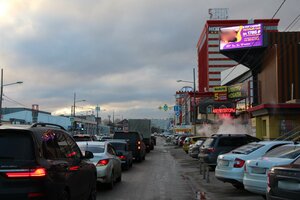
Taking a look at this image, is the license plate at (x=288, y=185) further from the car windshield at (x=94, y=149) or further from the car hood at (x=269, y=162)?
the car windshield at (x=94, y=149)

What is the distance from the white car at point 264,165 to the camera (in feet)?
33.9

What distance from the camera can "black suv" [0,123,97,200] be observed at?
6.53m

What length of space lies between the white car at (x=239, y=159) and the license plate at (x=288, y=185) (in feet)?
14.3

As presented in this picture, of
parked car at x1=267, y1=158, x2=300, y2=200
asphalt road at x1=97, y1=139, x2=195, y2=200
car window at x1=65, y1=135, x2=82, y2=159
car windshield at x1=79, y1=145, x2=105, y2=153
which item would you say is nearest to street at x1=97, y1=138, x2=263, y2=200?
asphalt road at x1=97, y1=139, x2=195, y2=200

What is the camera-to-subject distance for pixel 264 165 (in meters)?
10.5

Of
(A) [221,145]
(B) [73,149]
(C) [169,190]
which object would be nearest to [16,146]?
(B) [73,149]

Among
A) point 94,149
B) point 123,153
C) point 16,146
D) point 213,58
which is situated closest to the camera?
point 16,146

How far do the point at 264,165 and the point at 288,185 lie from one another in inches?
95.6

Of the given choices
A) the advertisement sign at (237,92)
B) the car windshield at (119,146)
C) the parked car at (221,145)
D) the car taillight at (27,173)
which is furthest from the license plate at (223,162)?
the advertisement sign at (237,92)

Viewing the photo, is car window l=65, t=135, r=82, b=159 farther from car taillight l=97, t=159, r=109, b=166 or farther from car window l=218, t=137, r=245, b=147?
car window l=218, t=137, r=245, b=147

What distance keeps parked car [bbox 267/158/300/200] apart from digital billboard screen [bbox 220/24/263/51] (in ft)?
110

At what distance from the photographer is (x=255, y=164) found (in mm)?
10766

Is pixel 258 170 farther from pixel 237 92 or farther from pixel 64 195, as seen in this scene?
pixel 237 92

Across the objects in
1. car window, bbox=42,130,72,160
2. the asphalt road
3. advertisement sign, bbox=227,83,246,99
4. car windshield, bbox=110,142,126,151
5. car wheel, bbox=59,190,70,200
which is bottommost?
the asphalt road
